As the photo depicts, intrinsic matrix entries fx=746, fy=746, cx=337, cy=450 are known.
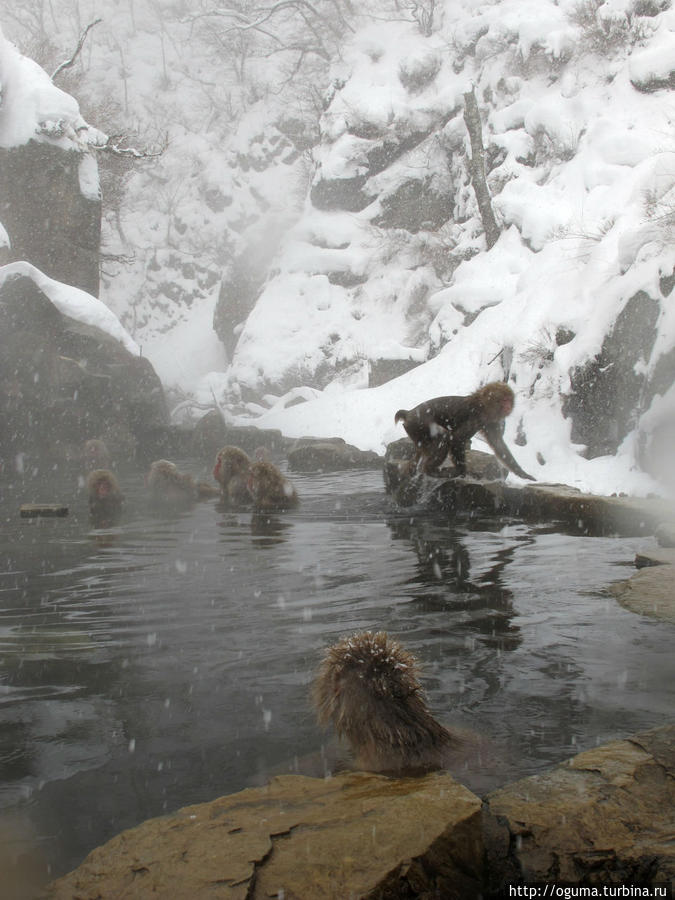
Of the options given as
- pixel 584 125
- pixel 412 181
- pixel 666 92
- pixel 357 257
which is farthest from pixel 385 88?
pixel 666 92

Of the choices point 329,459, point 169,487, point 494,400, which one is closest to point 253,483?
point 169,487

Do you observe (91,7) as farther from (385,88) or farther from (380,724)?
(380,724)

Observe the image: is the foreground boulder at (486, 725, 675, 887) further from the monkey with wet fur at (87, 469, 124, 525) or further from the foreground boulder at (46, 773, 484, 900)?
the monkey with wet fur at (87, 469, 124, 525)

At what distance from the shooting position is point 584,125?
18.3 metres

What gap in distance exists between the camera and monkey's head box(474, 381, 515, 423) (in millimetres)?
7668

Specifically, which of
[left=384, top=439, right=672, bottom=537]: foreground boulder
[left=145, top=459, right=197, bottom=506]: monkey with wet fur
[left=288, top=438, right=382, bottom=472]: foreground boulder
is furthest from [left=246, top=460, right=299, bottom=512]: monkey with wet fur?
[left=288, top=438, right=382, bottom=472]: foreground boulder

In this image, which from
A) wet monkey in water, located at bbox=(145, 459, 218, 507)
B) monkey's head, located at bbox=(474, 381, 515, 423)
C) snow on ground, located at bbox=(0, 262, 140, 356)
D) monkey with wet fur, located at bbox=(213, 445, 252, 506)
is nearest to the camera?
monkey's head, located at bbox=(474, 381, 515, 423)

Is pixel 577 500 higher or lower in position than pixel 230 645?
higher

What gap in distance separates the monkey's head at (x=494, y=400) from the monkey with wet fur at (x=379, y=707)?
5.45 meters

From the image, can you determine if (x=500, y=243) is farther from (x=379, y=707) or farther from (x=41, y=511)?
(x=379, y=707)

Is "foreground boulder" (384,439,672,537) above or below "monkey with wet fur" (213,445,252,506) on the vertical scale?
below

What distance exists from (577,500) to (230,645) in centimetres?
450

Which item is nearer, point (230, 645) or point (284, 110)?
point (230, 645)

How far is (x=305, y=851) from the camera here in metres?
1.82
